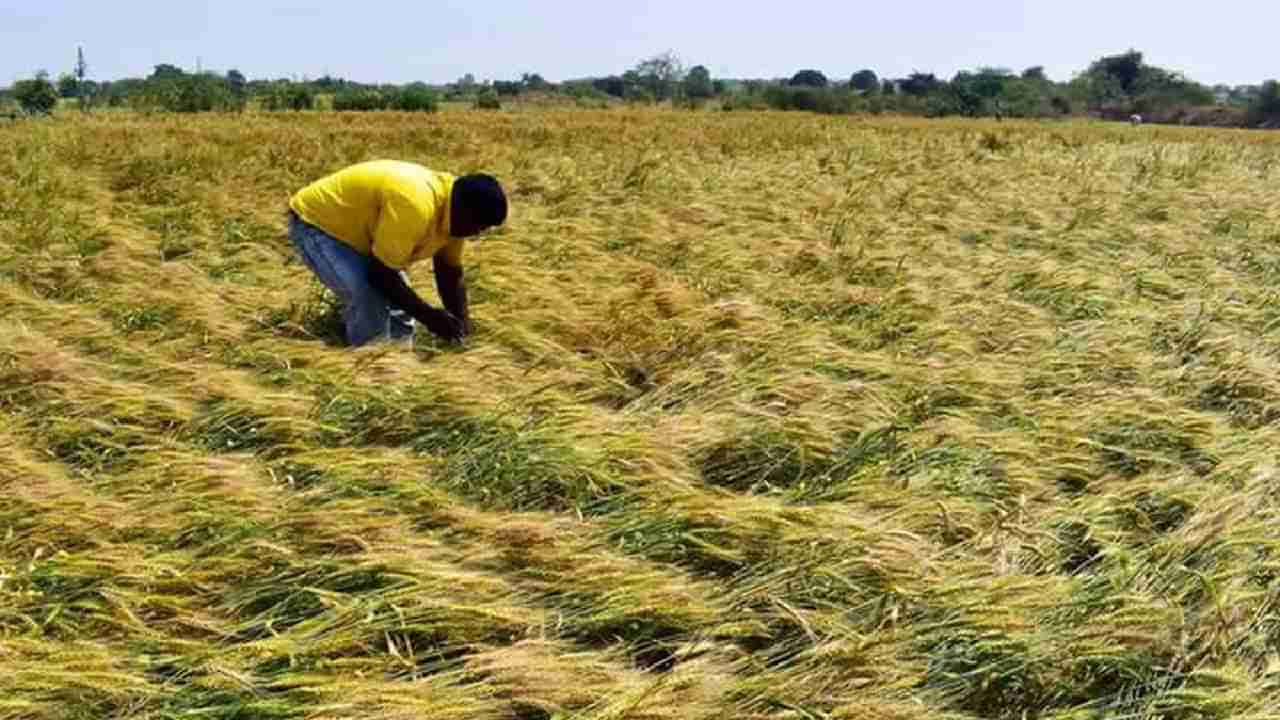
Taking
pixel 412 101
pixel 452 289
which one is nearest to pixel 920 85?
pixel 412 101

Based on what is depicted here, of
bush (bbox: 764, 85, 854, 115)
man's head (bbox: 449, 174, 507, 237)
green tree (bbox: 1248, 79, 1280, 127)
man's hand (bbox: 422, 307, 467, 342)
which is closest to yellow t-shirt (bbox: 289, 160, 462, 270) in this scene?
man's head (bbox: 449, 174, 507, 237)

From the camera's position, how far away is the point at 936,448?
391 centimetres

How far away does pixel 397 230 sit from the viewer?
493cm

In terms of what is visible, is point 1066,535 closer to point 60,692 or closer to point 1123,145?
point 60,692

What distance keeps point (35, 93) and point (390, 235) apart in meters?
45.4

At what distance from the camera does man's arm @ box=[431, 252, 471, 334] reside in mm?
5316

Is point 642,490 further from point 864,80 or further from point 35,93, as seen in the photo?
point 864,80

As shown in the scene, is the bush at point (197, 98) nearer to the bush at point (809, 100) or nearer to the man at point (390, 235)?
the man at point (390, 235)

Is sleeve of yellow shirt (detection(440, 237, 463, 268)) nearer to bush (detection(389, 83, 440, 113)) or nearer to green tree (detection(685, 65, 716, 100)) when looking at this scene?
bush (detection(389, 83, 440, 113))

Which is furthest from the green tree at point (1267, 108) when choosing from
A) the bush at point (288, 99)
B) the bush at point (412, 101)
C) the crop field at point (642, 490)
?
the crop field at point (642, 490)

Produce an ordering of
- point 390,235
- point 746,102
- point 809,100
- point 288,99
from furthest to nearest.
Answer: point 809,100
point 746,102
point 288,99
point 390,235

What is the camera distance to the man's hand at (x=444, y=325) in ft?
16.7

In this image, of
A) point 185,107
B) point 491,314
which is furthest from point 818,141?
point 185,107

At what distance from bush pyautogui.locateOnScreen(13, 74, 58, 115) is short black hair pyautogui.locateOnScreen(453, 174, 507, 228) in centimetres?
4137
